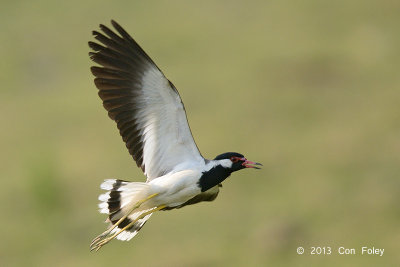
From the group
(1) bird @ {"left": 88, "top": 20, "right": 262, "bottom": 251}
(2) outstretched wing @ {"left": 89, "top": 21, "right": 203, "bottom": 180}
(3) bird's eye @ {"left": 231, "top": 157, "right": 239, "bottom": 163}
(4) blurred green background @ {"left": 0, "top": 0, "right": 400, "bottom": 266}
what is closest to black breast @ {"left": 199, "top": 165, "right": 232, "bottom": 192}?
(1) bird @ {"left": 88, "top": 20, "right": 262, "bottom": 251}

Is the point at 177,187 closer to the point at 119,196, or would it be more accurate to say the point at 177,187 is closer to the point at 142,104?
the point at 119,196

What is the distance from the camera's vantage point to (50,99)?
44.0 metres

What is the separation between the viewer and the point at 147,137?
12180mm

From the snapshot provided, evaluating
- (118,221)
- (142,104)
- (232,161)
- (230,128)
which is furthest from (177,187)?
(230,128)

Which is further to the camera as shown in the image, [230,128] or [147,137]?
[230,128]

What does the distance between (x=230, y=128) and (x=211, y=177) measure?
28.2 m

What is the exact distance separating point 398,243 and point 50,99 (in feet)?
61.6

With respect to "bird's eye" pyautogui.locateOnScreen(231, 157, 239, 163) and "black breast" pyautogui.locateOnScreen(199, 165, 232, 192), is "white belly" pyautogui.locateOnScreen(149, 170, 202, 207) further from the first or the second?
"bird's eye" pyautogui.locateOnScreen(231, 157, 239, 163)

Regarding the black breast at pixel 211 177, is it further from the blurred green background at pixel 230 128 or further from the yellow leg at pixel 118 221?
the blurred green background at pixel 230 128

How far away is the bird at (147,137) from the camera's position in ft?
38.7

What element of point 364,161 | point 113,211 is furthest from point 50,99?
point 113,211

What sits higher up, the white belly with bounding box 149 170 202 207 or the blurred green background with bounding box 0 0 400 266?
the white belly with bounding box 149 170 202 207

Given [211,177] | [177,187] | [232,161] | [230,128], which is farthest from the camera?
[230,128]

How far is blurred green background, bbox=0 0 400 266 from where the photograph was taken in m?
33.0
